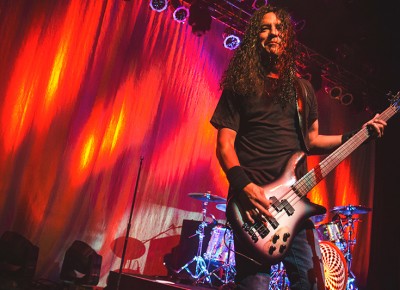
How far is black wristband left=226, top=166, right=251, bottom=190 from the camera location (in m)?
1.96

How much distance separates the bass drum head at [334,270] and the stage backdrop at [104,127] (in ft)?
8.88

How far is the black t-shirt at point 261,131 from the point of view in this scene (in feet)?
7.09

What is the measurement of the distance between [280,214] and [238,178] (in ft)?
0.93

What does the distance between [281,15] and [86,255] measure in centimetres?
433

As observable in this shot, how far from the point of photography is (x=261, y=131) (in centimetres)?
223

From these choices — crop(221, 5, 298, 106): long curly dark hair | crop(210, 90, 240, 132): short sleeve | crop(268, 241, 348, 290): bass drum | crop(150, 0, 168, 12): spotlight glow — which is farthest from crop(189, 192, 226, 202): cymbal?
crop(210, 90, 240, 132): short sleeve

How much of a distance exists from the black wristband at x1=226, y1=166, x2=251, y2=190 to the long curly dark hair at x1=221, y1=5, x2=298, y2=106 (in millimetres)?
488

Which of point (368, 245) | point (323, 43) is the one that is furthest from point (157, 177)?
point (368, 245)

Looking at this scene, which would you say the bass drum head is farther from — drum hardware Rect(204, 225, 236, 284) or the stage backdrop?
the stage backdrop

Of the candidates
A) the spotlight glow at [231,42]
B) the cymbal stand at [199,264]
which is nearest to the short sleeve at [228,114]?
the cymbal stand at [199,264]

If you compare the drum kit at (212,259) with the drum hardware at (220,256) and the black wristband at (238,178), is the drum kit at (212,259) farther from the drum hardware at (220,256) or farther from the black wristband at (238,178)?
the black wristband at (238,178)

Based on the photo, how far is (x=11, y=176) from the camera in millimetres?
5926

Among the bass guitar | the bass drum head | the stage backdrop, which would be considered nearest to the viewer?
the bass guitar

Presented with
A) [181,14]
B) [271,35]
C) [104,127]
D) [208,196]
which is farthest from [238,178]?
[181,14]
